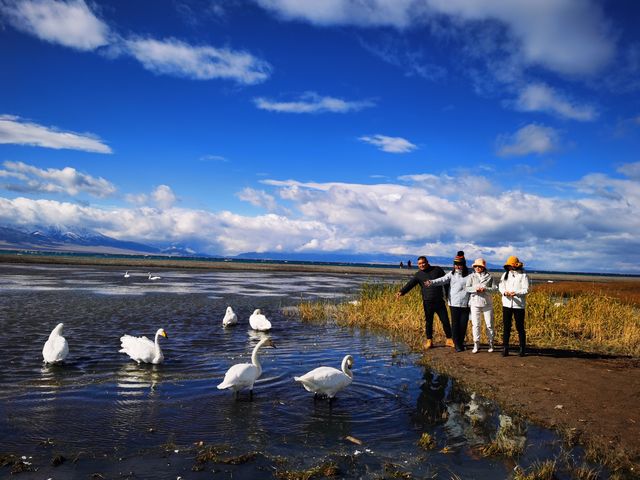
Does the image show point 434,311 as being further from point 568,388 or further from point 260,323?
point 260,323

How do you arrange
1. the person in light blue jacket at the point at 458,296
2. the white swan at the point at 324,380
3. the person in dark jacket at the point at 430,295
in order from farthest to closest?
the person in dark jacket at the point at 430,295 → the person in light blue jacket at the point at 458,296 → the white swan at the point at 324,380

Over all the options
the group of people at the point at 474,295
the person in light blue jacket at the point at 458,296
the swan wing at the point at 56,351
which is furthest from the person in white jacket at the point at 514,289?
the swan wing at the point at 56,351

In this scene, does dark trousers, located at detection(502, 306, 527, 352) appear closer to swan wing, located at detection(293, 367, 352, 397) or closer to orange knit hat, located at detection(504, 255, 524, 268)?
orange knit hat, located at detection(504, 255, 524, 268)

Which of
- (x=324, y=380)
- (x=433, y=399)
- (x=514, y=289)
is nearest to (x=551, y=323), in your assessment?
(x=514, y=289)

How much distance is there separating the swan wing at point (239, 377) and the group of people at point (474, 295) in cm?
689

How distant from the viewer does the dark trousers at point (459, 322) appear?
14.1 meters

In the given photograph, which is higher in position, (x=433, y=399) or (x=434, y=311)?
(x=434, y=311)

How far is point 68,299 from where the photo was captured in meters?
26.6

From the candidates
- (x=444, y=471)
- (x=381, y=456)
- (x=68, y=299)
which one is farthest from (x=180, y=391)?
(x=68, y=299)

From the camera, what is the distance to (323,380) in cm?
933

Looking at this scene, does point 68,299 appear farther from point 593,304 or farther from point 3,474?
point 593,304

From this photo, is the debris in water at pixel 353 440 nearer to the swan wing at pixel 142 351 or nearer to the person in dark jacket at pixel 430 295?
the swan wing at pixel 142 351

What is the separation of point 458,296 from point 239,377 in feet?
24.0

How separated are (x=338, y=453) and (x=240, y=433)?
175 cm
